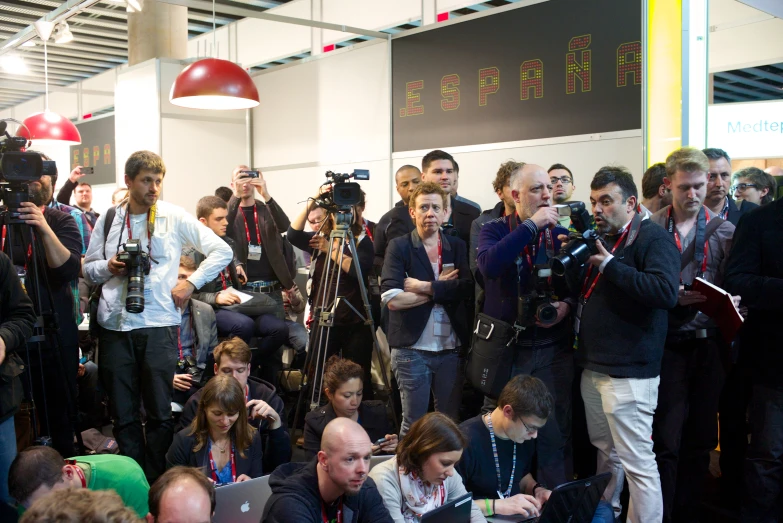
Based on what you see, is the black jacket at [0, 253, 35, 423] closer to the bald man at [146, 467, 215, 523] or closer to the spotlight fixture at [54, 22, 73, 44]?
the bald man at [146, 467, 215, 523]

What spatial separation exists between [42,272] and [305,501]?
1819 millimetres

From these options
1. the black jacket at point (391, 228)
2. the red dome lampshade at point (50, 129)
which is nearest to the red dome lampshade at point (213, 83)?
the black jacket at point (391, 228)

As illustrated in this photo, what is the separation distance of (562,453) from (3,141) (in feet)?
9.20

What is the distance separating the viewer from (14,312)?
2.65 meters

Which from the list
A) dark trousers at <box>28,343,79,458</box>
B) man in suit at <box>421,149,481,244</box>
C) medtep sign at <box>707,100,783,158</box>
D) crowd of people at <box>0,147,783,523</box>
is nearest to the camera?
crowd of people at <box>0,147,783,523</box>

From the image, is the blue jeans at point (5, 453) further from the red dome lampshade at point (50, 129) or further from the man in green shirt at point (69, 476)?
the red dome lampshade at point (50, 129)

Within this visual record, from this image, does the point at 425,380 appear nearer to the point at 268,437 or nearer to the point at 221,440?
the point at 268,437

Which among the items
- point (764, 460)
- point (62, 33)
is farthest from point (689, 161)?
point (62, 33)

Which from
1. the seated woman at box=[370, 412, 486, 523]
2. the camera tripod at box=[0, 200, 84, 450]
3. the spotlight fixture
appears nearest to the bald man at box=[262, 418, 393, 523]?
the seated woman at box=[370, 412, 486, 523]

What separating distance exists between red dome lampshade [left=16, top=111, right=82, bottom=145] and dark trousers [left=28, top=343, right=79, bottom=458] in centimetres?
331

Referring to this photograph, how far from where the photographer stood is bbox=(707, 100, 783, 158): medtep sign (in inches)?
225

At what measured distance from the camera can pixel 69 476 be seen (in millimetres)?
2398

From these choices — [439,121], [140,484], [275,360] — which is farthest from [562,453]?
[439,121]

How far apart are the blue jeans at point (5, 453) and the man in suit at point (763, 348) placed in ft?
9.20
